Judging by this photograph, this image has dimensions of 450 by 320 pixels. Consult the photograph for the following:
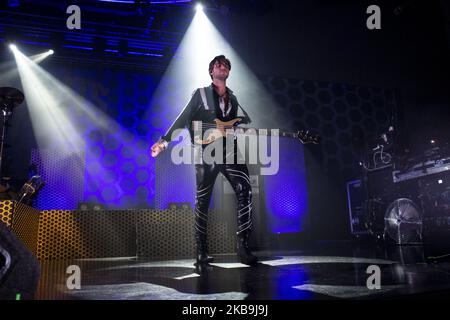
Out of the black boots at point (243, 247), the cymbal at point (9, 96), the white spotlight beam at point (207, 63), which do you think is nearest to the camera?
the black boots at point (243, 247)

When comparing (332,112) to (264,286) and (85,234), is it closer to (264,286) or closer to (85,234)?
(85,234)

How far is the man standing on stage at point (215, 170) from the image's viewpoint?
310 cm

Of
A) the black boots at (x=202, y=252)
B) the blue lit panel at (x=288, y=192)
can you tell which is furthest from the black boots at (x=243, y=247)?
the blue lit panel at (x=288, y=192)

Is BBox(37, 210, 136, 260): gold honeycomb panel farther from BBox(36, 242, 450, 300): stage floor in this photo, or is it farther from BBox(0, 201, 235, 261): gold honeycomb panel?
BBox(36, 242, 450, 300): stage floor

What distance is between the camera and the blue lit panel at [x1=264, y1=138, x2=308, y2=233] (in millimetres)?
7570

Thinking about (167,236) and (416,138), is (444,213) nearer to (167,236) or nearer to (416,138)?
(167,236)

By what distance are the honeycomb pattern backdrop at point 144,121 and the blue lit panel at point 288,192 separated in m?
0.93

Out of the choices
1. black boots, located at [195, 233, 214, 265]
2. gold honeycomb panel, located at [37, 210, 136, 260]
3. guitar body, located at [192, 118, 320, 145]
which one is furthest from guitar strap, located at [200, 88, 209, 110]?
gold honeycomb panel, located at [37, 210, 136, 260]

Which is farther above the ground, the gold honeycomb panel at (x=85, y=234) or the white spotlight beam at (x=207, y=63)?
the white spotlight beam at (x=207, y=63)

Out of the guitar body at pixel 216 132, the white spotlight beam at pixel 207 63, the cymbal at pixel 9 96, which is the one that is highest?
the white spotlight beam at pixel 207 63

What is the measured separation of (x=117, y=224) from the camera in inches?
198

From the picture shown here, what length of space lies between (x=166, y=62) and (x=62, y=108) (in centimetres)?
282

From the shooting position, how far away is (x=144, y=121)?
907 centimetres

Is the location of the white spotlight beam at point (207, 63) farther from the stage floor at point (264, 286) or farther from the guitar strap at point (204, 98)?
the stage floor at point (264, 286)
